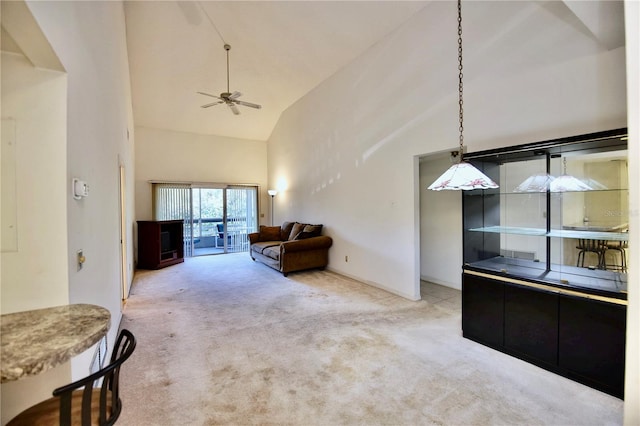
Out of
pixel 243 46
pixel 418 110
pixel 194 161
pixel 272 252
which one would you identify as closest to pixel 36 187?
pixel 418 110

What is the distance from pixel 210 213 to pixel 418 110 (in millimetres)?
6380

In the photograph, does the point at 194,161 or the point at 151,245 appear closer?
the point at 151,245

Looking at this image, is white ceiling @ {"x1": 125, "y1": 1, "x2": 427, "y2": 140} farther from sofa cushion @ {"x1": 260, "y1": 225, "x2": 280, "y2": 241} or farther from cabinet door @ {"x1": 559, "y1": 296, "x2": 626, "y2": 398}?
cabinet door @ {"x1": 559, "y1": 296, "x2": 626, "y2": 398}

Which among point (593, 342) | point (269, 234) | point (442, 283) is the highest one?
point (269, 234)

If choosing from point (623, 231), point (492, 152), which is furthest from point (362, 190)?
point (623, 231)

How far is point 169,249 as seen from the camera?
6922 mm

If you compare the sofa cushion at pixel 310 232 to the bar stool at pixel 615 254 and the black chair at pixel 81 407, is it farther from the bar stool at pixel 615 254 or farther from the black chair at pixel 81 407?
the black chair at pixel 81 407

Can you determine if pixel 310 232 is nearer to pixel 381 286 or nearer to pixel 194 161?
pixel 381 286

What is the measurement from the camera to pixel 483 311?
2.87 m

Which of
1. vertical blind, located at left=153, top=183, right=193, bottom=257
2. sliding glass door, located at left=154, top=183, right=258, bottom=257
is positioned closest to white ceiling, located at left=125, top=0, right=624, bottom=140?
vertical blind, located at left=153, top=183, right=193, bottom=257

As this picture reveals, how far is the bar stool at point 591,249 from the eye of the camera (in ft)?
8.16

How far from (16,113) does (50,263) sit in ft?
2.19

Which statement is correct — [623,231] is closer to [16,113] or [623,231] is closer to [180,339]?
[16,113]

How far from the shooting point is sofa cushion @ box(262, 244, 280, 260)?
5.78 m
